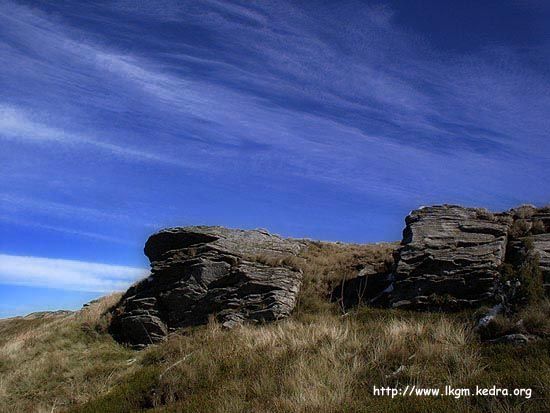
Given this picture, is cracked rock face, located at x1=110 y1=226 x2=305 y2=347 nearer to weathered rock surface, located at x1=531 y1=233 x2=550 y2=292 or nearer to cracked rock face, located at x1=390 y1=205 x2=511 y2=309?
cracked rock face, located at x1=390 y1=205 x2=511 y2=309

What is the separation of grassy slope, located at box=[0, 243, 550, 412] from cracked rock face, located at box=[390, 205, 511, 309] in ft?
5.02

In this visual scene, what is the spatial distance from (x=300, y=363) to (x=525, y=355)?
423 cm

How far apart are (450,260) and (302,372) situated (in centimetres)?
981

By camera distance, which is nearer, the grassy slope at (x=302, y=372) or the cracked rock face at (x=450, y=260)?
the grassy slope at (x=302, y=372)

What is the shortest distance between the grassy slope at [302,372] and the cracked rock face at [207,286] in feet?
6.68

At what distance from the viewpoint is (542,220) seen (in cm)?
1834

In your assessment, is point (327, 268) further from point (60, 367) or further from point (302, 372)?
point (302, 372)

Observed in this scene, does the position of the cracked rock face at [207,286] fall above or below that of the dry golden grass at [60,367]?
above

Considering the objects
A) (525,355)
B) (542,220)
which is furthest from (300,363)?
(542,220)

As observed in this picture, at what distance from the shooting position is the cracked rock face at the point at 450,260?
15.3 metres

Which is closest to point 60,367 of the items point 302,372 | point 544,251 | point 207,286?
point 207,286

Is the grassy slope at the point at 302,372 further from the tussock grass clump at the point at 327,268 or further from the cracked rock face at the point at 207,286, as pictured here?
the cracked rock face at the point at 207,286

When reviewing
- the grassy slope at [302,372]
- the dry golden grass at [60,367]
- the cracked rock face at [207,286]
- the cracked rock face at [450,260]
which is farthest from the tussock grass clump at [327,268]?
the dry golden grass at [60,367]

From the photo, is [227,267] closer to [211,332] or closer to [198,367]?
[211,332]
